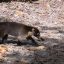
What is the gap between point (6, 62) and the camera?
7711 millimetres

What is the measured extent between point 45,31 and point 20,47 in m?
2.59

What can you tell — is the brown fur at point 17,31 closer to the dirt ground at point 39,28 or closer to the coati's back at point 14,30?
the coati's back at point 14,30

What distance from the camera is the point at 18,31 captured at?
31.1 feet

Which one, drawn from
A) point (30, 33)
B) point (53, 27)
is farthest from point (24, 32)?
point (53, 27)

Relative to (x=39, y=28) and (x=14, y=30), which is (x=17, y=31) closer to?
(x=14, y=30)

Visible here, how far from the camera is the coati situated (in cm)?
940

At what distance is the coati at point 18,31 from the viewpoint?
9.40 meters

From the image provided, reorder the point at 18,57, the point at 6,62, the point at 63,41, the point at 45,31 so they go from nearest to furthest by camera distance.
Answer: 1. the point at 6,62
2. the point at 18,57
3. the point at 63,41
4. the point at 45,31

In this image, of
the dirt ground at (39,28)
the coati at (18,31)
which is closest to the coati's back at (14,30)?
the coati at (18,31)

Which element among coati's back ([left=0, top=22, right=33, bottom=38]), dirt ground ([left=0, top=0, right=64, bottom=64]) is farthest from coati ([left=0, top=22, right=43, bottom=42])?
dirt ground ([left=0, top=0, right=64, bottom=64])

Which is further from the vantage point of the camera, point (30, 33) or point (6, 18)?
point (6, 18)

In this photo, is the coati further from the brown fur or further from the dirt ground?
the dirt ground

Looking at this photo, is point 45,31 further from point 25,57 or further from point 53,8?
point 53,8

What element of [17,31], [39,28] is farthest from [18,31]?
[39,28]
